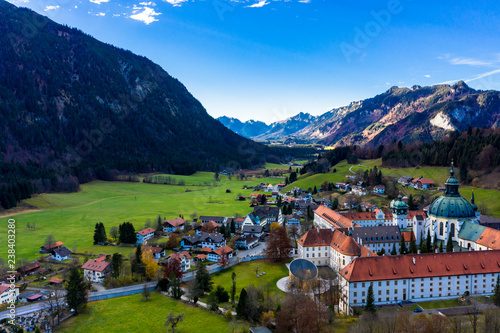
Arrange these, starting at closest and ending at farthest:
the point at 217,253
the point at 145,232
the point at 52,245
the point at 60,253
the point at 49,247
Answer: the point at 60,253 < the point at 217,253 < the point at 49,247 < the point at 52,245 < the point at 145,232

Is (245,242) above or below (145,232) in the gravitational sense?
below

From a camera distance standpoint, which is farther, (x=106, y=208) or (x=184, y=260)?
(x=106, y=208)

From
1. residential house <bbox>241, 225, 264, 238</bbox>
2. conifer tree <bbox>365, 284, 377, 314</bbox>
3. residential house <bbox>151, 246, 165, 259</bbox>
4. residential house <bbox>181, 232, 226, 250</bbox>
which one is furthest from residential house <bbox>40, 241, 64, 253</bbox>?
conifer tree <bbox>365, 284, 377, 314</bbox>

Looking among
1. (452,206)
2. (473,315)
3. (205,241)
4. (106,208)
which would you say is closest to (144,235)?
(205,241)

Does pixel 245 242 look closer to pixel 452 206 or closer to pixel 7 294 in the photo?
pixel 452 206

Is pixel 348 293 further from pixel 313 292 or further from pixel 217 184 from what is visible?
pixel 217 184

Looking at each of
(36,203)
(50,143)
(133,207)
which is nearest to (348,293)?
(133,207)

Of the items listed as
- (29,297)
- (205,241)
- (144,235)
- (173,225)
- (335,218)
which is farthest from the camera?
(173,225)

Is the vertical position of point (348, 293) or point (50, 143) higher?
point (50, 143)
